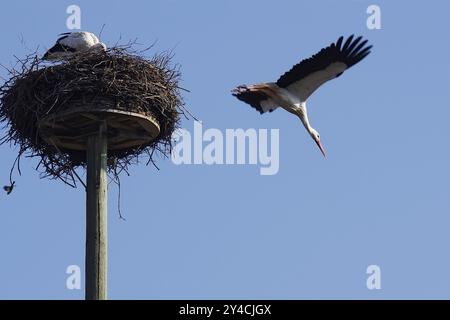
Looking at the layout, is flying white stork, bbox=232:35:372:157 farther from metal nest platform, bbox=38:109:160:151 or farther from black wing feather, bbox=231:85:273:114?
metal nest platform, bbox=38:109:160:151

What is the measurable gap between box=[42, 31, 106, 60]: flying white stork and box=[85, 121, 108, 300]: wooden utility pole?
1.26m

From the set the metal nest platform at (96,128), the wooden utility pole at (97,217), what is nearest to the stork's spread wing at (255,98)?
the metal nest platform at (96,128)

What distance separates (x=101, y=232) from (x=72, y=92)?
1388 mm

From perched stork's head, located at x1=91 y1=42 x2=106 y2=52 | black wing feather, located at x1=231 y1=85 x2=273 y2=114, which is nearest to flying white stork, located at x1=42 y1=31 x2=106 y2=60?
perched stork's head, located at x1=91 y1=42 x2=106 y2=52

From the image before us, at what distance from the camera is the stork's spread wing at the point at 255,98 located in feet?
49.7

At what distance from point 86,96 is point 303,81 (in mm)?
2657

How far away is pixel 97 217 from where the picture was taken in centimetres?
1281

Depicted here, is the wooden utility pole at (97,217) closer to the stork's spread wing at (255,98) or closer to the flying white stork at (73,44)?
the flying white stork at (73,44)

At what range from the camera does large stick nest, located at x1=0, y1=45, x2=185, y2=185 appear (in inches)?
518

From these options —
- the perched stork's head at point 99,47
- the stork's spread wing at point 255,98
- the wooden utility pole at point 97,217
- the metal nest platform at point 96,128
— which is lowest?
the wooden utility pole at point 97,217

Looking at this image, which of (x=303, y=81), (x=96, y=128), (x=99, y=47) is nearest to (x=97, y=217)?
(x=96, y=128)

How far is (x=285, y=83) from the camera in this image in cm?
1471

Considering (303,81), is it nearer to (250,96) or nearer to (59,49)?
(250,96)
